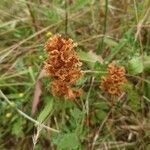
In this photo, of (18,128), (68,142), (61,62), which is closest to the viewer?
(61,62)

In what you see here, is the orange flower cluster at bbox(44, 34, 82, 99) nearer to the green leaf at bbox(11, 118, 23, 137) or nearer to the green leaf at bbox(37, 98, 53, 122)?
the green leaf at bbox(37, 98, 53, 122)

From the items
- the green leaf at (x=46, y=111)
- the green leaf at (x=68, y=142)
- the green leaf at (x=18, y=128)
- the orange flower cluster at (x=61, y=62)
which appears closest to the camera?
the orange flower cluster at (x=61, y=62)

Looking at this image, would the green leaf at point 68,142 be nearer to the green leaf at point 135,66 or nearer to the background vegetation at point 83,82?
the background vegetation at point 83,82

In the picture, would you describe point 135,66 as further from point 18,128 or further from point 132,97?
point 18,128

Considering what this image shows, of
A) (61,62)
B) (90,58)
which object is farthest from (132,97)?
(61,62)

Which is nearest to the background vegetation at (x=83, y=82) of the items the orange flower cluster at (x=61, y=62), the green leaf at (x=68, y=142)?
the green leaf at (x=68, y=142)

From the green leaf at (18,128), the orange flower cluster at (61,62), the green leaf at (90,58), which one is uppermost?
the orange flower cluster at (61,62)

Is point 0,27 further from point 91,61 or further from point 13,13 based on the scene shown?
point 91,61

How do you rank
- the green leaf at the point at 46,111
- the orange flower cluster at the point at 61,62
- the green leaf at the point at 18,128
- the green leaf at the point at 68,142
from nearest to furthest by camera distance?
the orange flower cluster at the point at 61,62
the green leaf at the point at 68,142
the green leaf at the point at 46,111
the green leaf at the point at 18,128

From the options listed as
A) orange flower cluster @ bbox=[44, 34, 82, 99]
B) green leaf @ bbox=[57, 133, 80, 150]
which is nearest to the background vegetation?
green leaf @ bbox=[57, 133, 80, 150]
